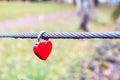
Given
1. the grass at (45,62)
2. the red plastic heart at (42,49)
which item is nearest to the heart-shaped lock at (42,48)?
the red plastic heart at (42,49)

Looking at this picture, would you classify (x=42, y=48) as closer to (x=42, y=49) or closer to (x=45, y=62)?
(x=42, y=49)

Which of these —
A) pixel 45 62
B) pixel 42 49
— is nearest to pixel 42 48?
pixel 42 49

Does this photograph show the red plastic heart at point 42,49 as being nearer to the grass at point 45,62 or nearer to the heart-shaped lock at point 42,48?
the heart-shaped lock at point 42,48

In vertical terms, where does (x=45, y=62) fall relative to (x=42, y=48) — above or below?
below

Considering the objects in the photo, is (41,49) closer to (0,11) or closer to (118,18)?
(0,11)

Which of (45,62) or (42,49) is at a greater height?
(42,49)

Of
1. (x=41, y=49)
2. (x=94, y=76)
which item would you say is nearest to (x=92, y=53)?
(x=94, y=76)

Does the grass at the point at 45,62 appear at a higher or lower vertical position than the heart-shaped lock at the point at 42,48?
lower

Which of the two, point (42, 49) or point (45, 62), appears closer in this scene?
point (42, 49)
